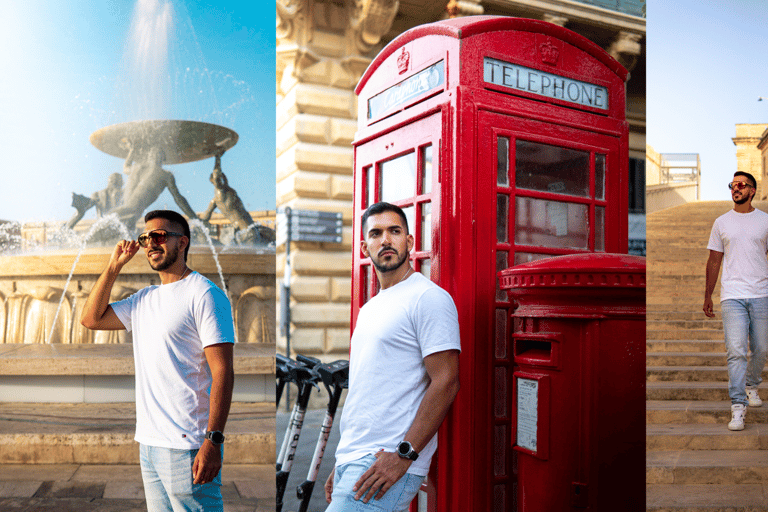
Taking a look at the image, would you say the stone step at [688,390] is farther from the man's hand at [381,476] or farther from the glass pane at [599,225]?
the man's hand at [381,476]

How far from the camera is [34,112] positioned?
363 cm

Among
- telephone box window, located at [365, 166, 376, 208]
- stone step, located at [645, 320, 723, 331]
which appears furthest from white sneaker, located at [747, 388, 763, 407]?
telephone box window, located at [365, 166, 376, 208]

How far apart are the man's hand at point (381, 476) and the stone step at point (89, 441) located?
1717mm

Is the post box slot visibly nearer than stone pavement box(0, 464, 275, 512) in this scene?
Yes

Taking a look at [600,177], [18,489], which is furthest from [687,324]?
[18,489]

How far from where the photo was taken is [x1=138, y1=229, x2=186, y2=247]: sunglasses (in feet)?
6.47

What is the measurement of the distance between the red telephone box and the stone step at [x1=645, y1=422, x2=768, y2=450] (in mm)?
568

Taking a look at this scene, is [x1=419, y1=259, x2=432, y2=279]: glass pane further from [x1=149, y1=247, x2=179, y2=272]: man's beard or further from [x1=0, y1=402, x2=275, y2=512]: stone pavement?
[x1=0, y1=402, x2=275, y2=512]: stone pavement

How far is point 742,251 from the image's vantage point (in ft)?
6.27

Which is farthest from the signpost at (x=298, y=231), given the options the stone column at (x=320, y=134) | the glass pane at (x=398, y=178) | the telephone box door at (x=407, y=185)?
the glass pane at (x=398, y=178)

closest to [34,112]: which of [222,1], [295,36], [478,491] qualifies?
[222,1]

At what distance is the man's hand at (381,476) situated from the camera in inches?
61.0

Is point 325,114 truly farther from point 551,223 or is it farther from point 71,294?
point 71,294

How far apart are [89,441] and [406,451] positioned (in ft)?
7.50
